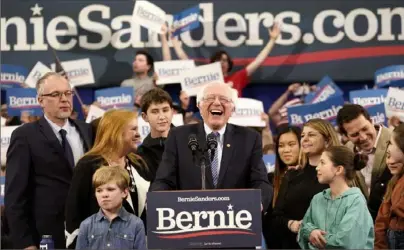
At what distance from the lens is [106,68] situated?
11.2m

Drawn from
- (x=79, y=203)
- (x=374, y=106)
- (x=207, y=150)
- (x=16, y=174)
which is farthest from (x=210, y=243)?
(x=374, y=106)

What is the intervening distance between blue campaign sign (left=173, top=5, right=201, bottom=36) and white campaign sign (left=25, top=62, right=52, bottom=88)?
1.47 m

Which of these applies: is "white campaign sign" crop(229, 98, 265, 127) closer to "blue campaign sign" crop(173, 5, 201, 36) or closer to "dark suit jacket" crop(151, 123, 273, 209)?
"blue campaign sign" crop(173, 5, 201, 36)

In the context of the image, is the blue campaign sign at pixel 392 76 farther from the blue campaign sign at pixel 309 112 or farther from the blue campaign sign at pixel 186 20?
the blue campaign sign at pixel 186 20

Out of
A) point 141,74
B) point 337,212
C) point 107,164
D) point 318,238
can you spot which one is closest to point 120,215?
point 107,164

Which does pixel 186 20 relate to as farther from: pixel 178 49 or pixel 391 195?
pixel 391 195

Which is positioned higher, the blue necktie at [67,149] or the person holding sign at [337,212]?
the blue necktie at [67,149]

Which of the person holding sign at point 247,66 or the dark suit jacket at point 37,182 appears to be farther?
the person holding sign at point 247,66

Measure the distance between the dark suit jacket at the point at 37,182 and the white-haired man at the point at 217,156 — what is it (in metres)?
0.72

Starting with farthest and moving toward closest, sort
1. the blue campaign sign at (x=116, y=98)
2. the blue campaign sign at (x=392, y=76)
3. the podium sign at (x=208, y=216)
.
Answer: the blue campaign sign at (x=116, y=98), the blue campaign sign at (x=392, y=76), the podium sign at (x=208, y=216)

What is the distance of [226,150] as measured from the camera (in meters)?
5.46

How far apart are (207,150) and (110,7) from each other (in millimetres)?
6457

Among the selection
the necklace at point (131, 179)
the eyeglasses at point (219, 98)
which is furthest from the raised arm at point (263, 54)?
the eyeglasses at point (219, 98)

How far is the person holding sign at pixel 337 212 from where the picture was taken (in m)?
5.36
